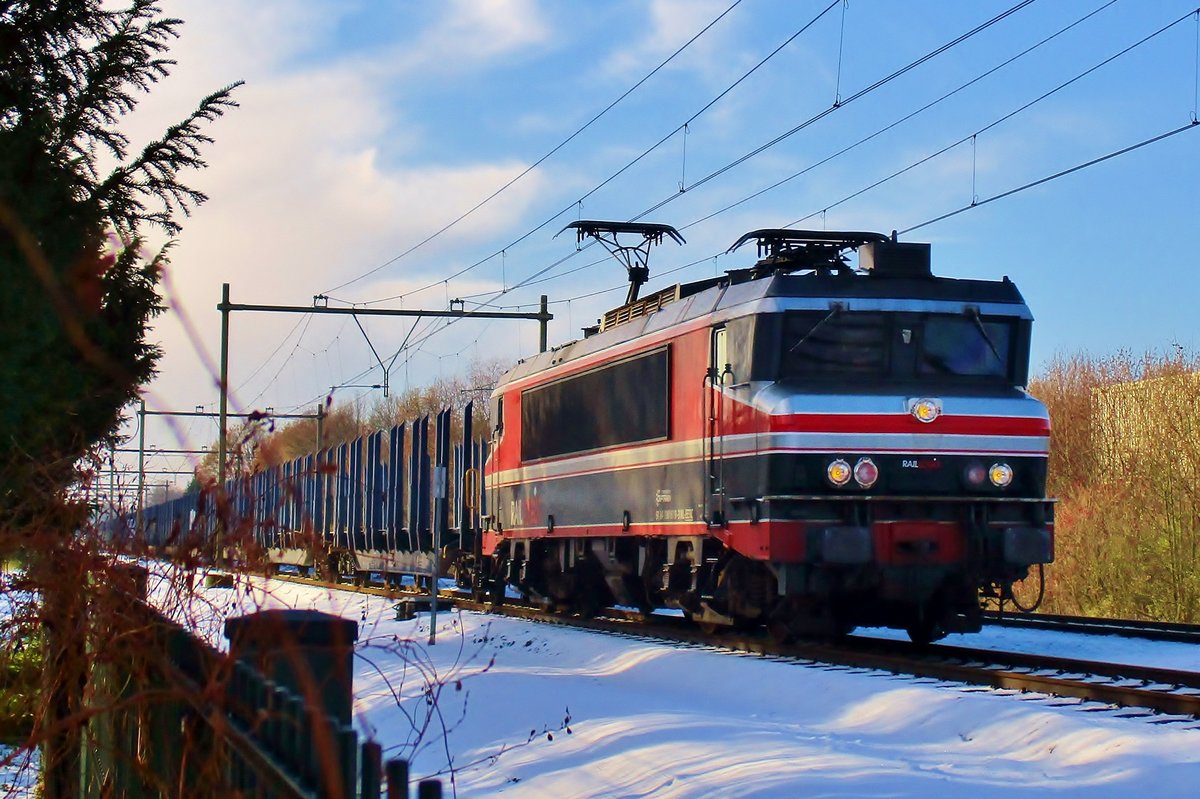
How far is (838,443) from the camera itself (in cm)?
1262

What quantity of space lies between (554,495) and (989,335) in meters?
6.69

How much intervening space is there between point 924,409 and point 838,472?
0.97 meters

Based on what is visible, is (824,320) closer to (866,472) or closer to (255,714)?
(866,472)

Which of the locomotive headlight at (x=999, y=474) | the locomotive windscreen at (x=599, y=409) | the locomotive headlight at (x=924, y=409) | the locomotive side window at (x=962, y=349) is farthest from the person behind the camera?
the locomotive windscreen at (x=599, y=409)

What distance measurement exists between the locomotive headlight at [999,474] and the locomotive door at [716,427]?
2.37m

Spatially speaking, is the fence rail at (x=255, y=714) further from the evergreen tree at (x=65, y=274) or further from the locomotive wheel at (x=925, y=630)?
the locomotive wheel at (x=925, y=630)

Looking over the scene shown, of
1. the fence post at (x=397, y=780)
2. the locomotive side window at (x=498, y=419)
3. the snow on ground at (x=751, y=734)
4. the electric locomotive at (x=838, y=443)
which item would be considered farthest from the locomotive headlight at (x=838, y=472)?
the fence post at (x=397, y=780)

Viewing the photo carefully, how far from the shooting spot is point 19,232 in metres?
3.41

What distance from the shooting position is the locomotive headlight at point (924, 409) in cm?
1278

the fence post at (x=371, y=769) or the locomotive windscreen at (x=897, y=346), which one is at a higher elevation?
the locomotive windscreen at (x=897, y=346)

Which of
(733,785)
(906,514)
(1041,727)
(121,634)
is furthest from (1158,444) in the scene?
(121,634)

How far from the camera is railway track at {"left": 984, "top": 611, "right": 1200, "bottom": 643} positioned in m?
14.3

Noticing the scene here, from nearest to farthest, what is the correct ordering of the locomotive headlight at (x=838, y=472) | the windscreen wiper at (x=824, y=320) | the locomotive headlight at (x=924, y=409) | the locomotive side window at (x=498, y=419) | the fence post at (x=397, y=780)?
1. the fence post at (x=397, y=780)
2. the locomotive headlight at (x=838, y=472)
3. the locomotive headlight at (x=924, y=409)
4. the windscreen wiper at (x=824, y=320)
5. the locomotive side window at (x=498, y=419)

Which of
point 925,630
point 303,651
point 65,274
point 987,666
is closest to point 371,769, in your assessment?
point 303,651
